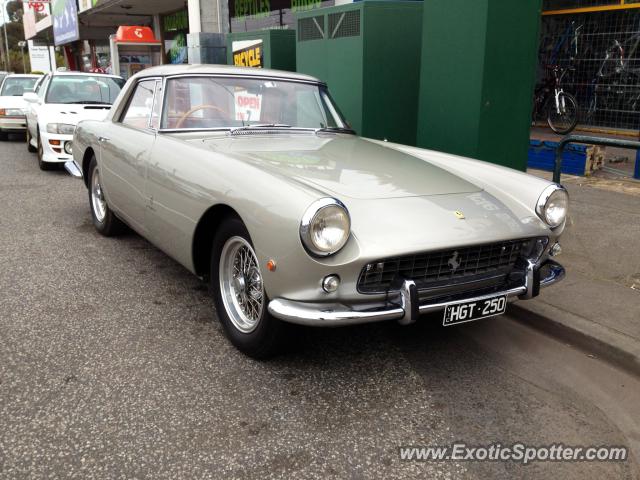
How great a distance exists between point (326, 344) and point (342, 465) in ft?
3.73

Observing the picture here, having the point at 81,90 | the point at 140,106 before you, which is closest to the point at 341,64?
the point at 140,106

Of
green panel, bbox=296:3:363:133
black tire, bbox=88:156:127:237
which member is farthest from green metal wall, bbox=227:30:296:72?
black tire, bbox=88:156:127:237

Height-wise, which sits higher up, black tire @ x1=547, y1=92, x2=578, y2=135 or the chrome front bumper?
black tire @ x1=547, y1=92, x2=578, y2=135

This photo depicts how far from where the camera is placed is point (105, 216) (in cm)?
563

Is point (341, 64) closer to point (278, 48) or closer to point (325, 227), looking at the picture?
point (278, 48)

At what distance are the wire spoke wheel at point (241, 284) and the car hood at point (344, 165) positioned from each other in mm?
478

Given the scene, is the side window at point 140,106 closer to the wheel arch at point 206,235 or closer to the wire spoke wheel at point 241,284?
the wheel arch at point 206,235

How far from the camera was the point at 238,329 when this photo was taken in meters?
3.37

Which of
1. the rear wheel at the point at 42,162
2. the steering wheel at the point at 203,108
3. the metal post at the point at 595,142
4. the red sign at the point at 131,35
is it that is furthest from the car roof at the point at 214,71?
the red sign at the point at 131,35

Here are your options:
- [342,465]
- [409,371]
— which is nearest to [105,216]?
[409,371]

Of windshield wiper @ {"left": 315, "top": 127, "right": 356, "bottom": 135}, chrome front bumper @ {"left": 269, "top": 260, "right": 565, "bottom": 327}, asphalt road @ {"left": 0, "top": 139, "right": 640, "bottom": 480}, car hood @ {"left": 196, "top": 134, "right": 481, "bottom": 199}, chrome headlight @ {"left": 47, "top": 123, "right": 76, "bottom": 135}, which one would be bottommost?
asphalt road @ {"left": 0, "top": 139, "right": 640, "bottom": 480}

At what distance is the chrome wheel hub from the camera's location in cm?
569

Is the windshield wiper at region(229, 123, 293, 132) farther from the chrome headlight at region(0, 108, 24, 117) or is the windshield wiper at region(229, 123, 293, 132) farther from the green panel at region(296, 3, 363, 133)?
the chrome headlight at region(0, 108, 24, 117)

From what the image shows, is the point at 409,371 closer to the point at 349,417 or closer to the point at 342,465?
the point at 349,417
